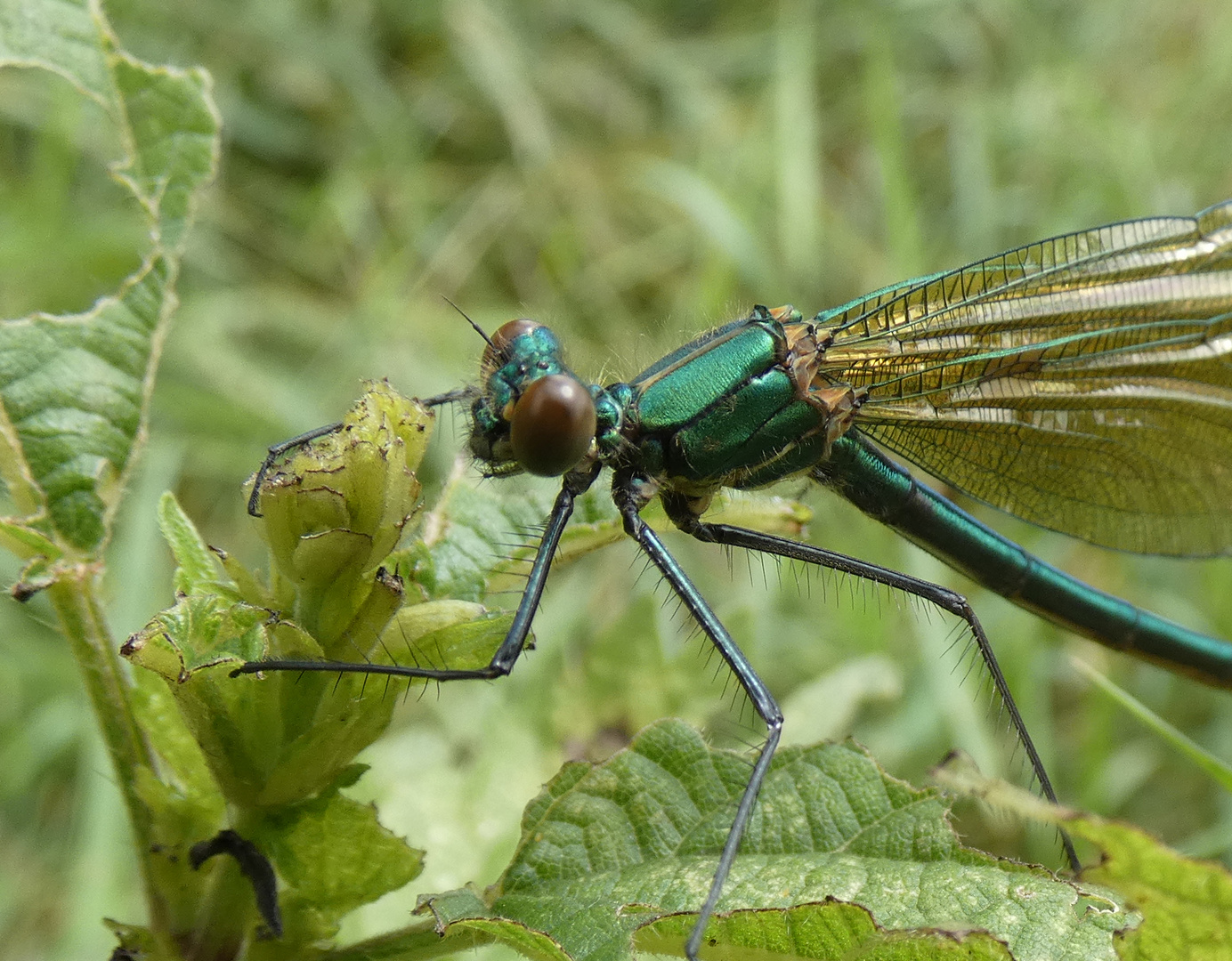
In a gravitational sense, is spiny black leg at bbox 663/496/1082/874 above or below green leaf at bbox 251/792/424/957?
above

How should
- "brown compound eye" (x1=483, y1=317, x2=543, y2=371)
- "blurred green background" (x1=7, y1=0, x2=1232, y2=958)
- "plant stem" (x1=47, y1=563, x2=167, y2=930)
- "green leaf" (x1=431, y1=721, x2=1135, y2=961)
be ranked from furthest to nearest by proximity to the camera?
"blurred green background" (x1=7, y1=0, x2=1232, y2=958) → "brown compound eye" (x1=483, y1=317, x2=543, y2=371) → "plant stem" (x1=47, y1=563, x2=167, y2=930) → "green leaf" (x1=431, y1=721, x2=1135, y2=961)

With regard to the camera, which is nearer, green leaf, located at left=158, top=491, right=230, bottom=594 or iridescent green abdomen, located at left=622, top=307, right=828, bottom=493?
green leaf, located at left=158, top=491, right=230, bottom=594

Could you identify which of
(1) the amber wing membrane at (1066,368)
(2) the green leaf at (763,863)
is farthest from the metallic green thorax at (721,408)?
(2) the green leaf at (763,863)

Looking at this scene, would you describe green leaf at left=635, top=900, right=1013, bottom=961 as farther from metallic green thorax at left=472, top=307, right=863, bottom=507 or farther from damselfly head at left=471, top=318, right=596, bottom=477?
metallic green thorax at left=472, top=307, right=863, bottom=507

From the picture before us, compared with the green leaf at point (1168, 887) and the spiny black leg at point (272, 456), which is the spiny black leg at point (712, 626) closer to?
the green leaf at point (1168, 887)

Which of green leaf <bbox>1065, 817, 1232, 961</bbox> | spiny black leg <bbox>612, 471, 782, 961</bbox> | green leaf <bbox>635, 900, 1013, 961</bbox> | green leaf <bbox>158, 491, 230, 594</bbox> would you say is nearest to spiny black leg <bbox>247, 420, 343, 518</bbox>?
green leaf <bbox>158, 491, 230, 594</bbox>

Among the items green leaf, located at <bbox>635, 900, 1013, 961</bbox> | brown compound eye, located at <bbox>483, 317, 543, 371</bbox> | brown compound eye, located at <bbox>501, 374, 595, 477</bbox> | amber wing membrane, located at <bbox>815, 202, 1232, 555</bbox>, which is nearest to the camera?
green leaf, located at <bbox>635, 900, 1013, 961</bbox>

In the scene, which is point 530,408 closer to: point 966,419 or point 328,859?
point 328,859
